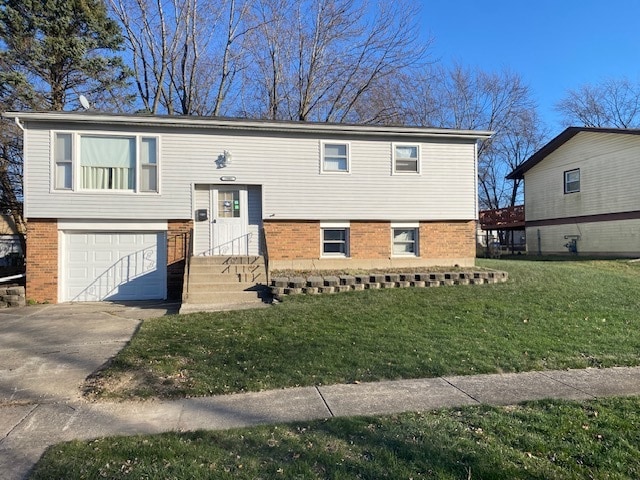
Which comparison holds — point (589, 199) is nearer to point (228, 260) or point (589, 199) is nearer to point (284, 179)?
point (284, 179)

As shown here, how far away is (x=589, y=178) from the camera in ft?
72.2

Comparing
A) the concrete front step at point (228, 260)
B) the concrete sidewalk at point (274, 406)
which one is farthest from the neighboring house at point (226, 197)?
the concrete sidewalk at point (274, 406)

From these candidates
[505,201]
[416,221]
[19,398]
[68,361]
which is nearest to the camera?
[19,398]

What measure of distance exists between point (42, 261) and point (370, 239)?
9035mm

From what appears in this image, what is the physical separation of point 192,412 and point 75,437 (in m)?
0.97

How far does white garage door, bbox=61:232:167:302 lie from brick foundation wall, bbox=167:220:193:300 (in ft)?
0.71

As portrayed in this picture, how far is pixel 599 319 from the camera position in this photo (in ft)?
27.2

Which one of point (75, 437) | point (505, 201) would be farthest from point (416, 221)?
point (505, 201)

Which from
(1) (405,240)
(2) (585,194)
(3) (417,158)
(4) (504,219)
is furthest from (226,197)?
(4) (504,219)

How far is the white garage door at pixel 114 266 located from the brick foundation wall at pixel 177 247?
22 centimetres

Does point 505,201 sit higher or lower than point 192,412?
higher

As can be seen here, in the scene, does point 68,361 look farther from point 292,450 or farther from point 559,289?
point 559,289

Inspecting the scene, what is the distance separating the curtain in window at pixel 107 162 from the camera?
12562 millimetres

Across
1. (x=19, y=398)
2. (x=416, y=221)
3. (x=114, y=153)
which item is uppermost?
(x=114, y=153)
